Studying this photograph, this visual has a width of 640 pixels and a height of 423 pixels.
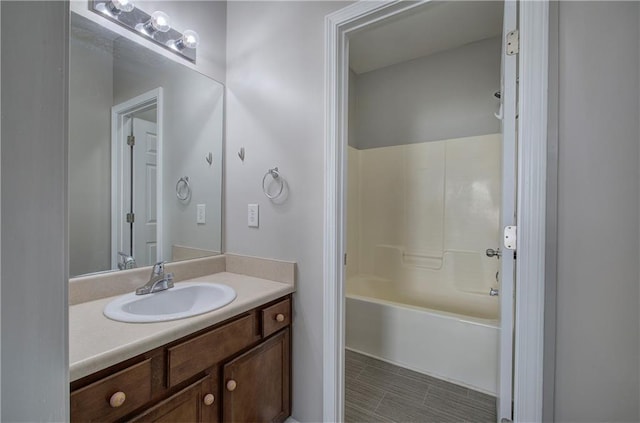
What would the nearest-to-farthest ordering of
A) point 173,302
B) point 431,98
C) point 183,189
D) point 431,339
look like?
point 173,302, point 183,189, point 431,339, point 431,98

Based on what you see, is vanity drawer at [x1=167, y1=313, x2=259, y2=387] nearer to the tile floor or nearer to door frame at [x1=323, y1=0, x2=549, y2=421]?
the tile floor

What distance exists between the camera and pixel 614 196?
814 mm

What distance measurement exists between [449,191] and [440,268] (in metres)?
0.75

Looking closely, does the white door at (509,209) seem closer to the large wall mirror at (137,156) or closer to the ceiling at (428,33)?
the ceiling at (428,33)

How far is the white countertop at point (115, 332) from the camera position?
722mm

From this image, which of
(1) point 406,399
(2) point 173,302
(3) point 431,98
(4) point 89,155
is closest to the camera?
(4) point 89,155

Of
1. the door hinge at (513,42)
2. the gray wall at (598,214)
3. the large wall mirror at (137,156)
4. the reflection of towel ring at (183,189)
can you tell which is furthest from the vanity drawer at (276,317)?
the door hinge at (513,42)

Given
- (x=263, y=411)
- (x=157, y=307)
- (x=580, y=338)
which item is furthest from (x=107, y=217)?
(x=580, y=338)

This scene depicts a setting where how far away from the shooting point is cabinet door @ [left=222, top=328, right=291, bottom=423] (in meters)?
1.12

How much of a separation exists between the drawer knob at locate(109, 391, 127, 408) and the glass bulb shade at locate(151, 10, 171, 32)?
1.56 meters

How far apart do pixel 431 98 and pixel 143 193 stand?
2.57 metres

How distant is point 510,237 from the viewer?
97cm

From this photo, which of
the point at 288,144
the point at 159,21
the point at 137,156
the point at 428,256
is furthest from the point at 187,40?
the point at 428,256

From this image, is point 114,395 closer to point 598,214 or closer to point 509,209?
point 509,209
